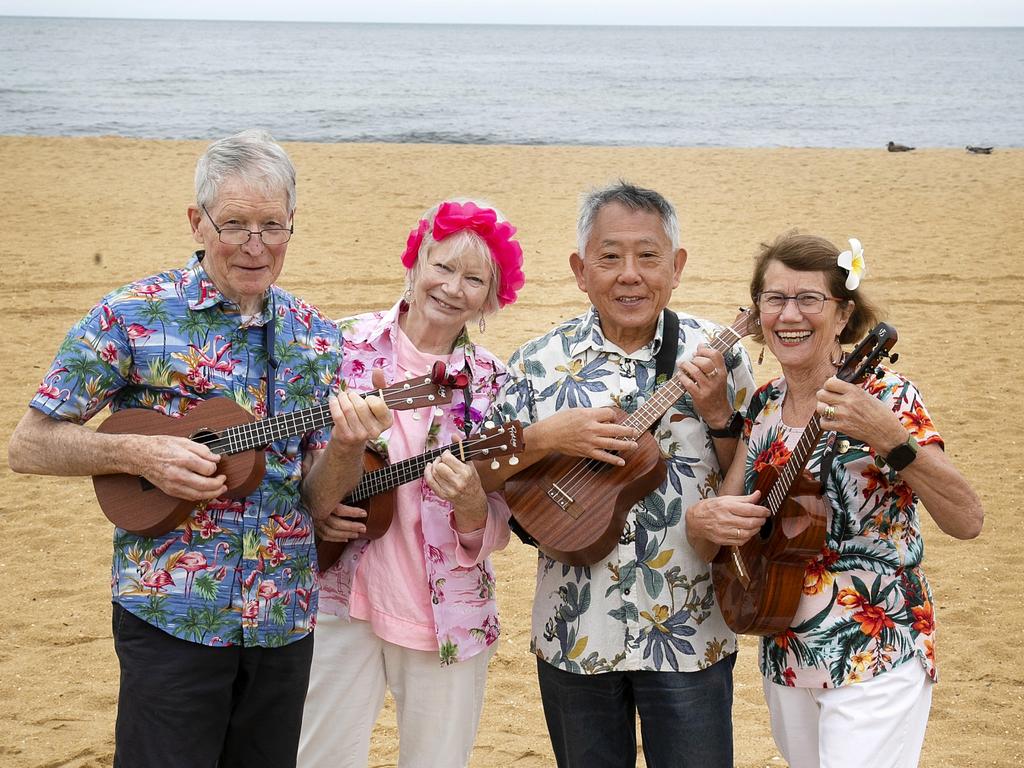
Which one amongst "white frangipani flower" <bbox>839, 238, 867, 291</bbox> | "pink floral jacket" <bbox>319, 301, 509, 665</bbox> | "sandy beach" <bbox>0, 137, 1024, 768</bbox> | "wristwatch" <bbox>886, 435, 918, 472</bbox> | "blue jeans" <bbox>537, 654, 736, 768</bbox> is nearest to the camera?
"wristwatch" <bbox>886, 435, 918, 472</bbox>

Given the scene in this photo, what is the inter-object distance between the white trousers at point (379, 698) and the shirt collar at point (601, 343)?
102 centimetres

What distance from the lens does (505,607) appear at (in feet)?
21.3

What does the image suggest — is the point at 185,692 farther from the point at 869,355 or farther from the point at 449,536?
the point at 869,355

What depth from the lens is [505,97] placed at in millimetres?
56750

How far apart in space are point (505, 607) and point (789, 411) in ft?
11.6

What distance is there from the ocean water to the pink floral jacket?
32971 millimetres

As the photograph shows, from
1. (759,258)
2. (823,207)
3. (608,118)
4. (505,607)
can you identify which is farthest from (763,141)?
(759,258)

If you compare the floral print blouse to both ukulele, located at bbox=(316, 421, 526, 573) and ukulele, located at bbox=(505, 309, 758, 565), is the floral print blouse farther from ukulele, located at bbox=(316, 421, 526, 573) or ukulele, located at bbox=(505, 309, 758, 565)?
ukulele, located at bbox=(316, 421, 526, 573)

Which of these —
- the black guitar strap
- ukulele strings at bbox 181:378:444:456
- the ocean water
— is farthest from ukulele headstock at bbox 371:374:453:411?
the ocean water

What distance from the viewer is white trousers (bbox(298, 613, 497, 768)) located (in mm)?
3557

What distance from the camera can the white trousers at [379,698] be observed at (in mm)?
3557

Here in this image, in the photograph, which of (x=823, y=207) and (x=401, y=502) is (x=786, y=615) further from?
(x=823, y=207)

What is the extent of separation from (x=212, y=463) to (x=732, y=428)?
1550 mm

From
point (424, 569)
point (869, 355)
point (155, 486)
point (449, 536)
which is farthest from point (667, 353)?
point (155, 486)
